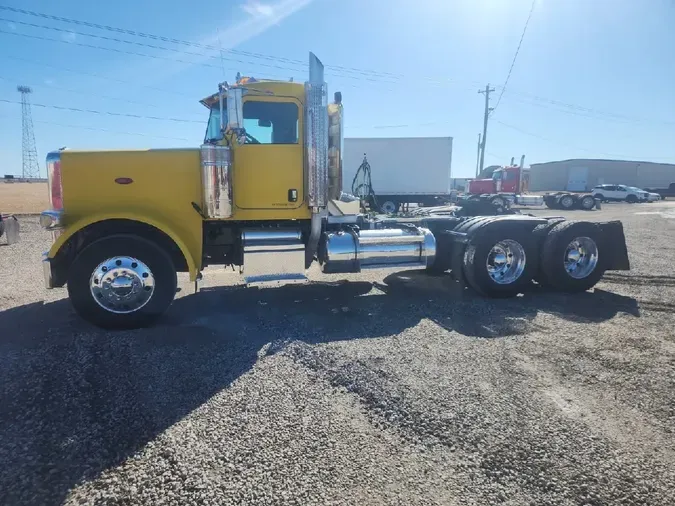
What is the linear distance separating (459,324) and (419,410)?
2.28 meters

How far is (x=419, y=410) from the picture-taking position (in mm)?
3205

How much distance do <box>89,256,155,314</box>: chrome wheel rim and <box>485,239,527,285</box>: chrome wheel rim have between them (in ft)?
16.2

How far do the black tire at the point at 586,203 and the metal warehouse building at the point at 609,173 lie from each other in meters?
37.3

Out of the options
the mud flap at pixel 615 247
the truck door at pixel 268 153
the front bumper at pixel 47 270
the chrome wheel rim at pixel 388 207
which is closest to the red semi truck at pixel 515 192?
the chrome wheel rim at pixel 388 207

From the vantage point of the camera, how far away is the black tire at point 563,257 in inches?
265

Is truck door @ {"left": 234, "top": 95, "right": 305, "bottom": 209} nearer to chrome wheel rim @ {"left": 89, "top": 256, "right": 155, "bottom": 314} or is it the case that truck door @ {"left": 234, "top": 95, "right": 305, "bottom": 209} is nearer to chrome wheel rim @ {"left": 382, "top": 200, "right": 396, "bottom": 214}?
chrome wheel rim @ {"left": 89, "top": 256, "right": 155, "bottom": 314}

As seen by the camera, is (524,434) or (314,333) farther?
(314,333)

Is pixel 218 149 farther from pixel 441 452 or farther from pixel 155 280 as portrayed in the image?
pixel 441 452

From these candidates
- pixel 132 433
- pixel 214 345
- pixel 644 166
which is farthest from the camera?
pixel 644 166

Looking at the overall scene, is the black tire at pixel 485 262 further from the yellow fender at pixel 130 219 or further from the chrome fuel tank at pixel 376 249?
the yellow fender at pixel 130 219

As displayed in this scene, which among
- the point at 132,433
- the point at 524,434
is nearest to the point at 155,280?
the point at 132,433

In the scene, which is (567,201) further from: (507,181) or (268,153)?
(268,153)

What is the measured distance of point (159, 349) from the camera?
441cm

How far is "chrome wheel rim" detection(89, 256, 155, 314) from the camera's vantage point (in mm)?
4984
